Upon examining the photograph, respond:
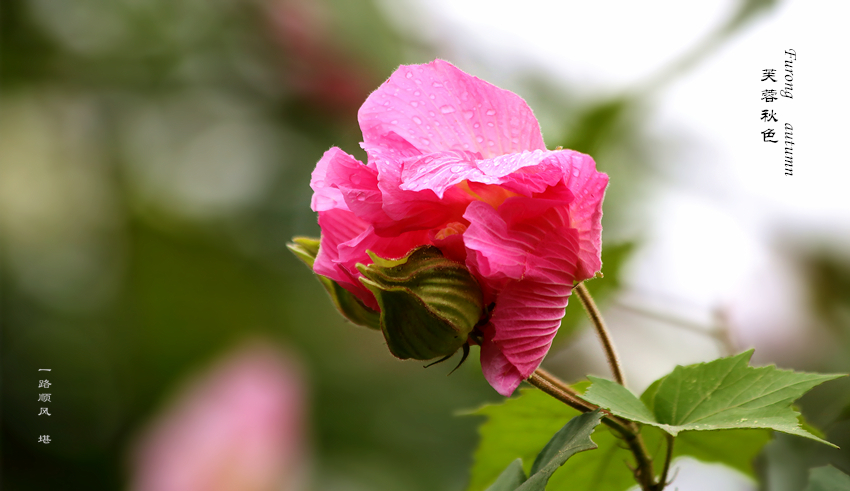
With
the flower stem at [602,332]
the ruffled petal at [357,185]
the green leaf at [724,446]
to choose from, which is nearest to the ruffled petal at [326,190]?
the ruffled petal at [357,185]

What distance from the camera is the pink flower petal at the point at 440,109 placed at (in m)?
0.28

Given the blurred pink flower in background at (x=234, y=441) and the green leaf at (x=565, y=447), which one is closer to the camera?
the green leaf at (x=565, y=447)

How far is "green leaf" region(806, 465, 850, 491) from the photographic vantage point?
288 millimetres

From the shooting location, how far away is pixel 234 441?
0.53m

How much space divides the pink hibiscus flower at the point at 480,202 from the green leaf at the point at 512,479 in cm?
5

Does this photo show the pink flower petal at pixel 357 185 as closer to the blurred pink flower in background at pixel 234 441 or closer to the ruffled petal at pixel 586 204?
the ruffled petal at pixel 586 204

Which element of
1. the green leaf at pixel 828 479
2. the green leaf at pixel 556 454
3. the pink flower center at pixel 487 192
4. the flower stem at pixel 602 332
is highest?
the pink flower center at pixel 487 192

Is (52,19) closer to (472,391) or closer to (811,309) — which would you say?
(472,391)

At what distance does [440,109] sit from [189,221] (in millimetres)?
938

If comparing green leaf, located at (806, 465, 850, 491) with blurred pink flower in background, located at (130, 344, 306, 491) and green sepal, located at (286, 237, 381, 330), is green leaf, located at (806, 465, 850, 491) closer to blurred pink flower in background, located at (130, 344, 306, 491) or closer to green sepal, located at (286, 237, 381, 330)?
green sepal, located at (286, 237, 381, 330)

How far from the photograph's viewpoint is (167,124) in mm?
1231

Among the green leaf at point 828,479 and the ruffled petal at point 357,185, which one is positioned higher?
the ruffled petal at point 357,185

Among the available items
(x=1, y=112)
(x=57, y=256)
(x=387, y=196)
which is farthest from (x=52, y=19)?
(x=387, y=196)

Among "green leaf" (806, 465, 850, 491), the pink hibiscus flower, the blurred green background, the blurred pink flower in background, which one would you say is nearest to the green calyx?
the pink hibiscus flower
